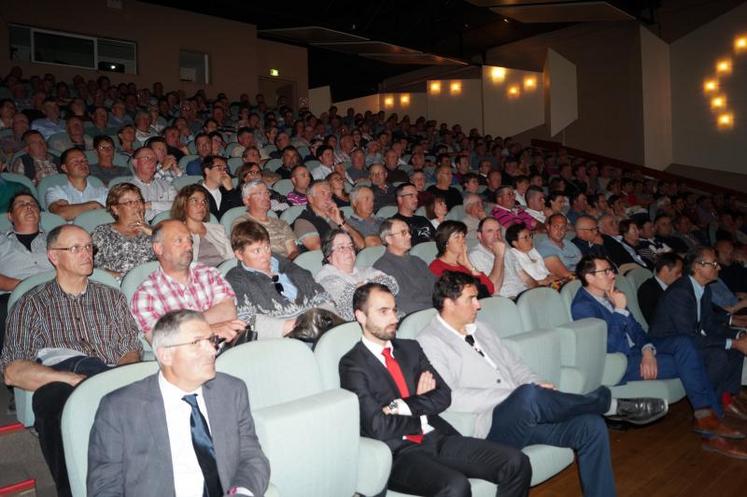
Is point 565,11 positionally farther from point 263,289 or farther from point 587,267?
point 263,289

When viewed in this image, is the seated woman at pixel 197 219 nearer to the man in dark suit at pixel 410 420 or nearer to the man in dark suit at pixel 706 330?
the man in dark suit at pixel 410 420

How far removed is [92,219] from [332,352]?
1.78 m

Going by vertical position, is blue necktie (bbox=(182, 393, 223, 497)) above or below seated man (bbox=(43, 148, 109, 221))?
below

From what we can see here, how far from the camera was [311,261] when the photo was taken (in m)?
2.93

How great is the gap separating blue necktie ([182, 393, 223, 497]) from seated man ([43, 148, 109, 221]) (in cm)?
225

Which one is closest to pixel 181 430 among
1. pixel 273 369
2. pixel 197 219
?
pixel 273 369

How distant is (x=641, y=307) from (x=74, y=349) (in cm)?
292

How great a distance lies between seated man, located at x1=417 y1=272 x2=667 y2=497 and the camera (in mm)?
1952

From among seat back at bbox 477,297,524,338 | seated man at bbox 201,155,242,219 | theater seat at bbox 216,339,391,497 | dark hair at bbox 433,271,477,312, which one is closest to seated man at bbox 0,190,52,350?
seated man at bbox 201,155,242,219

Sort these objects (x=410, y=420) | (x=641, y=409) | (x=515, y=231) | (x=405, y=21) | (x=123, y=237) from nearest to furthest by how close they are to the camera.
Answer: (x=410, y=420) < (x=641, y=409) < (x=123, y=237) < (x=515, y=231) < (x=405, y=21)

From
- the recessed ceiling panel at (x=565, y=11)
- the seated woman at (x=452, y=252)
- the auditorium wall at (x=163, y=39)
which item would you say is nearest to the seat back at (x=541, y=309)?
the seated woman at (x=452, y=252)

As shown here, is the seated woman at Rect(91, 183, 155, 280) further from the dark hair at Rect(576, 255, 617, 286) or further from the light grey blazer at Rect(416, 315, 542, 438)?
the dark hair at Rect(576, 255, 617, 286)

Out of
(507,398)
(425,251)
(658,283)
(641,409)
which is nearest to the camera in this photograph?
(507,398)

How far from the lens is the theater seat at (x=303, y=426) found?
58.4 inches
